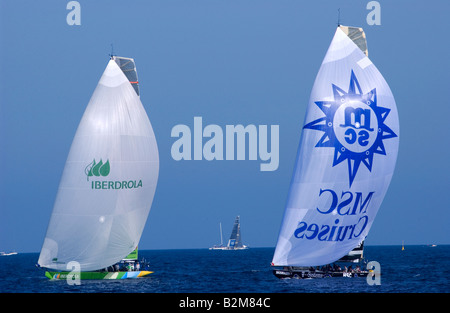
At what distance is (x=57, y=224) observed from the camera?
174 ft

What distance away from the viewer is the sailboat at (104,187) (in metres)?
52.2

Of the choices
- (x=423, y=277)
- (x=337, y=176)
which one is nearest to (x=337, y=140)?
(x=337, y=176)

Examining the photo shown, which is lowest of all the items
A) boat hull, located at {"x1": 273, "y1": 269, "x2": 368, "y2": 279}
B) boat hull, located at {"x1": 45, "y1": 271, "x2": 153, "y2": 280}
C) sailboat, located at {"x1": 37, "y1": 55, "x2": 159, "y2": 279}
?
boat hull, located at {"x1": 45, "y1": 271, "x2": 153, "y2": 280}

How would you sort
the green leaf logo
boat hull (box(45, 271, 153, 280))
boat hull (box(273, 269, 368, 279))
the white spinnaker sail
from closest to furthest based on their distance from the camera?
the white spinnaker sail → boat hull (box(273, 269, 368, 279)) → the green leaf logo → boat hull (box(45, 271, 153, 280))

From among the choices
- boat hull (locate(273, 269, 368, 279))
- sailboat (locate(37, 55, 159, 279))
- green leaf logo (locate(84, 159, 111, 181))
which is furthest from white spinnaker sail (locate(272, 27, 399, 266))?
green leaf logo (locate(84, 159, 111, 181))

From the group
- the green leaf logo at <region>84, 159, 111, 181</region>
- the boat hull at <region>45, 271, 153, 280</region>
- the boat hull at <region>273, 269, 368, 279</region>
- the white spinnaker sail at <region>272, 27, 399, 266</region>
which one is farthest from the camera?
the boat hull at <region>45, 271, 153, 280</region>

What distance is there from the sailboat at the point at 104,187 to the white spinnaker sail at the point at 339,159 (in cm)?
1074

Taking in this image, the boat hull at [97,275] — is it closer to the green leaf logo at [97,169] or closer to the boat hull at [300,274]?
the green leaf logo at [97,169]

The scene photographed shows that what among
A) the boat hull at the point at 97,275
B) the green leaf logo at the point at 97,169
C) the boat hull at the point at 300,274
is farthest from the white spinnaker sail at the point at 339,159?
the green leaf logo at the point at 97,169

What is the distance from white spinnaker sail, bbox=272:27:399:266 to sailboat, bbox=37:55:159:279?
10.7 m

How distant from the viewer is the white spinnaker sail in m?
47.9

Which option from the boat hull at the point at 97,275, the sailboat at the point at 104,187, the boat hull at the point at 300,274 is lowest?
the boat hull at the point at 97,275

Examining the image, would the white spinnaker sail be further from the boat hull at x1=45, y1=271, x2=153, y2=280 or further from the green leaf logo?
the green leaf logo
